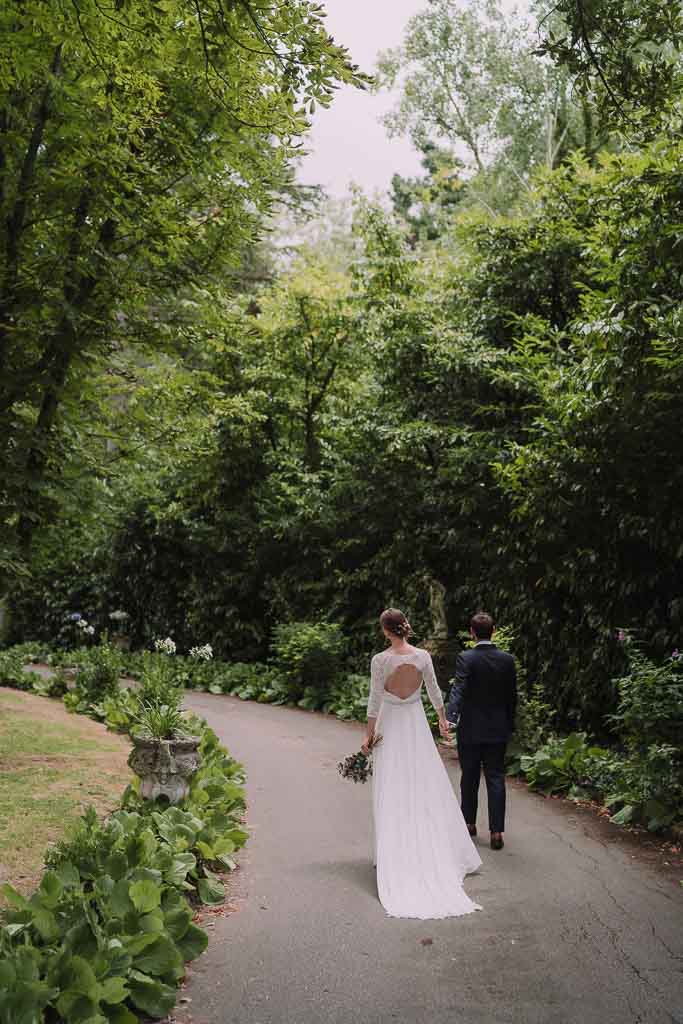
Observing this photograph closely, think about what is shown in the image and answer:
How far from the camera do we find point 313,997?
3963 millimetres

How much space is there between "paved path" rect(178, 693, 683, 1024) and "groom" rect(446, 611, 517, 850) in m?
0.56

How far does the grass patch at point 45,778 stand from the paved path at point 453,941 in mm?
1501

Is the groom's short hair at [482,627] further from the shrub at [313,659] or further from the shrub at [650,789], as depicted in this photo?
the shrub at [313,659]

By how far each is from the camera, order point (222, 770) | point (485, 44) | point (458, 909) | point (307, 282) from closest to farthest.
A: point (458, 909) < point (222, 770) < point (307, 282) < point (485, 44)

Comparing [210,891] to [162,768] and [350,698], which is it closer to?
[162,768]

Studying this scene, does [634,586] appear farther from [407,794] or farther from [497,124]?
[497,124]

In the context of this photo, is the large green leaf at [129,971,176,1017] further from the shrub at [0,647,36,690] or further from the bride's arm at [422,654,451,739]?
the shrub at [0,647,36,690]

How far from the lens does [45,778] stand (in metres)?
8.80

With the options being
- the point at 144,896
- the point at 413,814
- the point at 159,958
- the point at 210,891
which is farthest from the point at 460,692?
the point at 159,958

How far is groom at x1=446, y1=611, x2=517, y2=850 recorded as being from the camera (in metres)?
6.88

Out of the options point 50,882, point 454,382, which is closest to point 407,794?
point 50,882

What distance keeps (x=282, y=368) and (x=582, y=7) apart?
15.8m

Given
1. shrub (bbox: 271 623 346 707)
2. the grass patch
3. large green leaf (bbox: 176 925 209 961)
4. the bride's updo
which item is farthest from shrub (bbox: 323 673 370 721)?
large green leaf (bbox: 176 925 209 961)

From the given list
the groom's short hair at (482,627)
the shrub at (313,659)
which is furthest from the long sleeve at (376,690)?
the shrub at (313,659)
